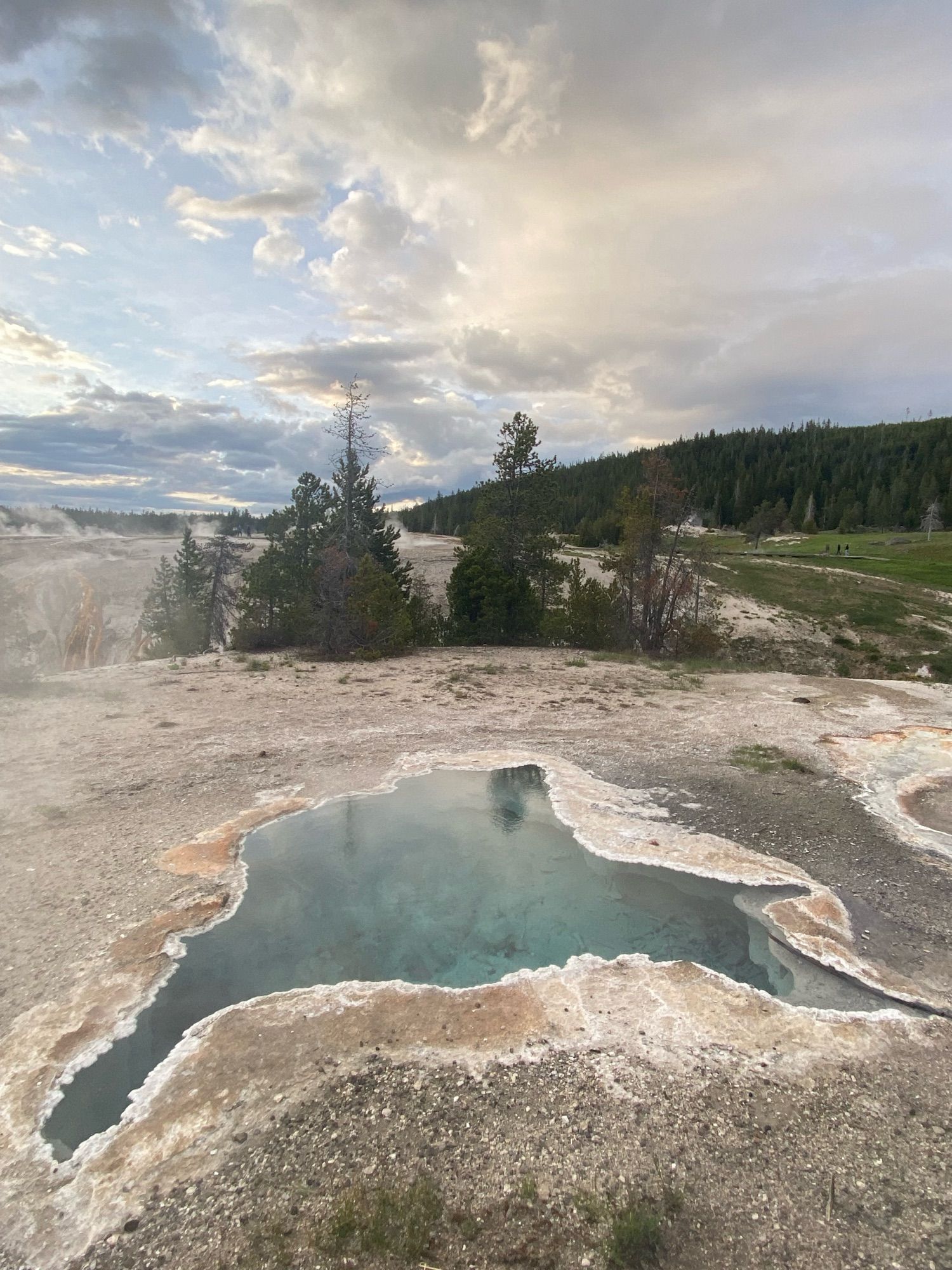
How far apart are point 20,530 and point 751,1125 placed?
8460 cm

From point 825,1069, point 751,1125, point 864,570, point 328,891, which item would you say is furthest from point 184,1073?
point 864,570

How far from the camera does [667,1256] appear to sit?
11.5 feet

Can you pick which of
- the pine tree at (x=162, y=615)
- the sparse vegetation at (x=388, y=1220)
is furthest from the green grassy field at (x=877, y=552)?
the sparse vegetation at (x=388, y=1220)

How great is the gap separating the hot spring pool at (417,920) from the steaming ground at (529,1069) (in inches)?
35.7

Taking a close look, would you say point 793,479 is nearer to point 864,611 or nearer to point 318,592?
point 864,611

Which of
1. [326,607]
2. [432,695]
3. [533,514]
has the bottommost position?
[432,695]

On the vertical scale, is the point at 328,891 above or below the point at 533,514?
below

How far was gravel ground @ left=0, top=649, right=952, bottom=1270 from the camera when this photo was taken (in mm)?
3662

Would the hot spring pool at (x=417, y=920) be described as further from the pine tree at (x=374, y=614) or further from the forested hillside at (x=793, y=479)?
the forested hillside at (x=793, y=479)

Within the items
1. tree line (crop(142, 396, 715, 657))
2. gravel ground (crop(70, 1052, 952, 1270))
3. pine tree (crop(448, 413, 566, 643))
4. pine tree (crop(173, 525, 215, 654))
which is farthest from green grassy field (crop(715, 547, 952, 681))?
pine tree (crop(173, 525, 215, 654))

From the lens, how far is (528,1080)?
4.72 m

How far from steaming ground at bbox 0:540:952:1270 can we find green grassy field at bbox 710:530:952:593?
1521 inches

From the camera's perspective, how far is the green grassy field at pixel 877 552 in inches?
1865

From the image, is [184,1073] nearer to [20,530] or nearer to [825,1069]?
[825,1069]
